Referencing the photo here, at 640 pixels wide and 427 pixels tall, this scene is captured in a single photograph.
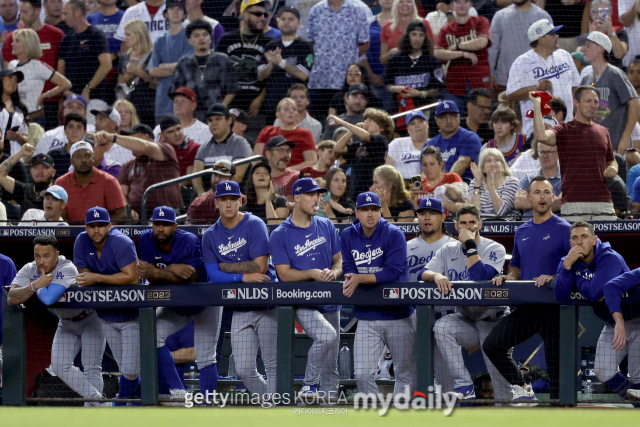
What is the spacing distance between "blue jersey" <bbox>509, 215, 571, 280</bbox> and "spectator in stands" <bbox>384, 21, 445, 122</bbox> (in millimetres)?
4025

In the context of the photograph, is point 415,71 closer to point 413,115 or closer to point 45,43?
point 413,115

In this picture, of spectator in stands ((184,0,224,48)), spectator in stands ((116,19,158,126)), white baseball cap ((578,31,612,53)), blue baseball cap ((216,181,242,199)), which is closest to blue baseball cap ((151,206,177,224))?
blue baseball cap ((216,181,242,199))

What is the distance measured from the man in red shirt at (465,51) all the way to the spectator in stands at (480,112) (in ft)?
2.12

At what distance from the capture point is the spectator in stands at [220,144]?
9500 millimetres

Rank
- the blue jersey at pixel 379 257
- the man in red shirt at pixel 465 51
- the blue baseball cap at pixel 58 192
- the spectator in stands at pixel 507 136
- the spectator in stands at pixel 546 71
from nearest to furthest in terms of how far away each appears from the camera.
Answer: the blue jersey at pixel 379 257 < the blue baseball cap at pixel 58 192 < the spectator in stands at pixel 507 136 < the spectator in stands at pixel 546 71 < the man in red shirt at pixel 465 51

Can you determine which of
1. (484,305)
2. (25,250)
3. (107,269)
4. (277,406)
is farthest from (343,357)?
(25,250)

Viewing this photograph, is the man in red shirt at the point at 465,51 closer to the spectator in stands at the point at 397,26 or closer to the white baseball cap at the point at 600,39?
the spectator in stands at the point at 397,26

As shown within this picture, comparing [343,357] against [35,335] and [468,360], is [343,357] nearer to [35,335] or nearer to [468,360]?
[468,360]

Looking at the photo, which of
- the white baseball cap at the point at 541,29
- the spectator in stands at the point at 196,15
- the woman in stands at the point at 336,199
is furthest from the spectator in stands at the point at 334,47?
the woman in stands at the point at 336,199

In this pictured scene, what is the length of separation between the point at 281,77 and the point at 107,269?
15.8ft

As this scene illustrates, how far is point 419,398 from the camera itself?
586cm

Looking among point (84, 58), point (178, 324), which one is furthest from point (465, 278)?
point (84, 58)

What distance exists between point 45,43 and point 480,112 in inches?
245

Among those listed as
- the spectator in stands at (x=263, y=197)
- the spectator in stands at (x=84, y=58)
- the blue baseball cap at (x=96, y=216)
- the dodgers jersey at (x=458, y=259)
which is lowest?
Answer: the dodgers jersey at (x=458, y=259)
